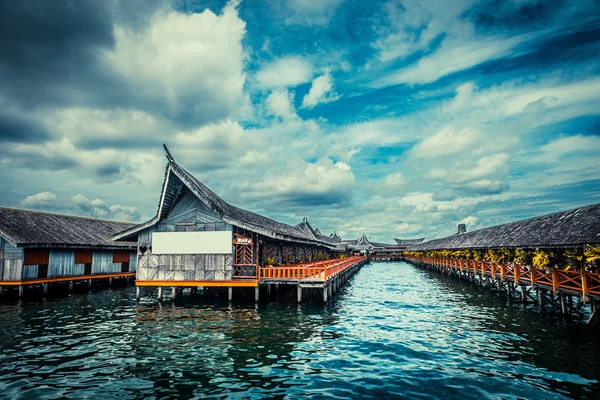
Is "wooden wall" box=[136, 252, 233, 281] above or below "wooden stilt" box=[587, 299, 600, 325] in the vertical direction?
above

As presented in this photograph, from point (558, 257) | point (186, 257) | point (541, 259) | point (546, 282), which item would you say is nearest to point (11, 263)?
point (186, 257)

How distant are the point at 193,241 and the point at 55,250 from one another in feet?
44.4

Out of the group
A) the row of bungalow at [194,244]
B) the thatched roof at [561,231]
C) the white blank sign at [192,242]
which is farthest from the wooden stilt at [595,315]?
the white blank sign at [192,242]

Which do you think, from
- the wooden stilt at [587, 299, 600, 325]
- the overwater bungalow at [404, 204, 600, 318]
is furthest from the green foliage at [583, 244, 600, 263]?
the wooden stilt at [587, 299, 600, 325]

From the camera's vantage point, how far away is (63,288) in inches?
1143

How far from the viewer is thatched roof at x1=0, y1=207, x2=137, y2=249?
24703 mm

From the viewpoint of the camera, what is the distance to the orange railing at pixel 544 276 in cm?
1462

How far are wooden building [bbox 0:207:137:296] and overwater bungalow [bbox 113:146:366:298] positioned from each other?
26.5 feet

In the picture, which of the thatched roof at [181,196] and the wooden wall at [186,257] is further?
the wooden wall at [186,257]

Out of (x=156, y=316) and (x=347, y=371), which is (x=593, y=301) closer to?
(x=347, y=371)

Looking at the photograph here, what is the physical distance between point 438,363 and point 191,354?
769cm

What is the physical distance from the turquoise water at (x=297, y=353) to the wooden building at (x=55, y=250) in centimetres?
661

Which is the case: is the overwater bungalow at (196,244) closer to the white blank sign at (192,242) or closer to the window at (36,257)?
the white blank sign at (192,242)

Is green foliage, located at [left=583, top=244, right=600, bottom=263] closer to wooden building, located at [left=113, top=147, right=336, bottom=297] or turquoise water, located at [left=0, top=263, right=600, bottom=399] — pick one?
turquoise water, located at [left=0, top=263, right=600, bottom=399]
